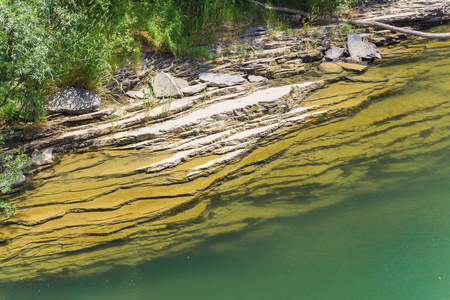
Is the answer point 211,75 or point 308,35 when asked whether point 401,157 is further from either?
point 308,35

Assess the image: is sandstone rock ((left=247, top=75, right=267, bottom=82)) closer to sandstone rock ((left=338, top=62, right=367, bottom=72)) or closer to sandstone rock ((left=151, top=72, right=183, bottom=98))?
sandstone rock ((left=151, top=72, right=183, bottom=98))

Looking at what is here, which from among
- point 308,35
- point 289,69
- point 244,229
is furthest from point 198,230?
point 308,35

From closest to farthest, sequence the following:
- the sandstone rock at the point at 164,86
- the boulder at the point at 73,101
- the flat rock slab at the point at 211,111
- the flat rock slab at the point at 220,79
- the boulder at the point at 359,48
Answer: the flat rock slab at the point at 211,111 < the boulder at the point at 73,101 < the sandstone rock at the point at 164,86 < the flat rock slab at the point at 220,79 < the boulder at the point at 359,48

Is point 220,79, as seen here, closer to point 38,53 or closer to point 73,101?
point 73,101

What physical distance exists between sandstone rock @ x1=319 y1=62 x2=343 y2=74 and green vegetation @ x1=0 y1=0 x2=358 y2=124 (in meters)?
1.83

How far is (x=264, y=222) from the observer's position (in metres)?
3.56

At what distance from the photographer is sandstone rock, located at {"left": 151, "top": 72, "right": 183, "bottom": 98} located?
233 inches

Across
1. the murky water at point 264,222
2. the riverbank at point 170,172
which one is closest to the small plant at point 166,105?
the riverbank at point 170,172

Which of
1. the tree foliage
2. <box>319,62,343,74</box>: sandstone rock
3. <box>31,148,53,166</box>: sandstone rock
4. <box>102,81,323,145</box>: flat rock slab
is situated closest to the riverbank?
<box>102,81,323,145</box>: flat rock slab

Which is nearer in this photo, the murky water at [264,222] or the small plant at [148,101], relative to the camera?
the murky water at [264,222]

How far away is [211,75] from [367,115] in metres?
2.53

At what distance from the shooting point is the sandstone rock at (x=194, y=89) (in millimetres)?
6002

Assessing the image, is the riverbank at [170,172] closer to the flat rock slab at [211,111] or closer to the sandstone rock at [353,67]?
the flat rock slab at [211,111]

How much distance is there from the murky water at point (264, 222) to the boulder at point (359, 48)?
7.32ft
